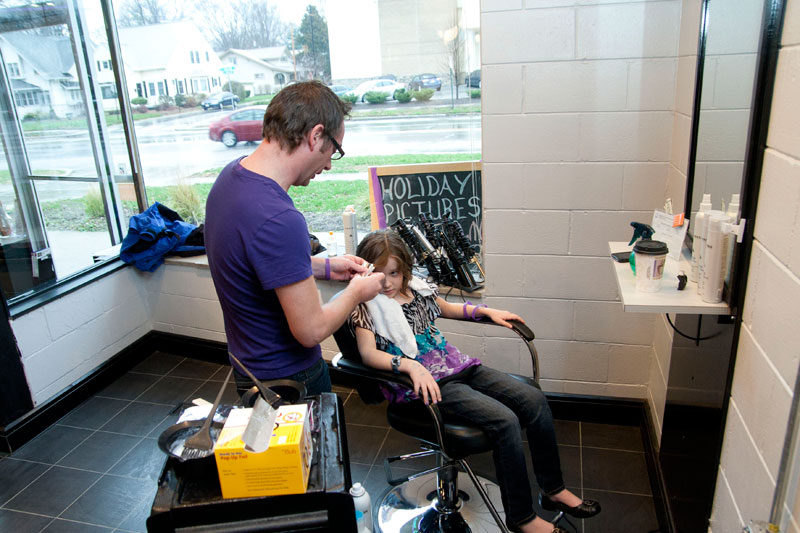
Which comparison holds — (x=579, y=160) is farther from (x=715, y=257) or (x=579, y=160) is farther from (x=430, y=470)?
(x=430, y=470)

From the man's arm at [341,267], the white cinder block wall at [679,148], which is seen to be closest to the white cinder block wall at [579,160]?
the white cinder block wall at [679,148]

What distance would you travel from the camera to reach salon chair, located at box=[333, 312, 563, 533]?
1.73m

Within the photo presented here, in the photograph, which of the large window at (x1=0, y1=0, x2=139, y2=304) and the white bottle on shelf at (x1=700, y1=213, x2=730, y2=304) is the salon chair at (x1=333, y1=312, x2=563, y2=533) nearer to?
the white bottle on shelf at (x1=700, y1=213, x2=730, y2=304)

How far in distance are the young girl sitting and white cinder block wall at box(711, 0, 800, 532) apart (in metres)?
0.59

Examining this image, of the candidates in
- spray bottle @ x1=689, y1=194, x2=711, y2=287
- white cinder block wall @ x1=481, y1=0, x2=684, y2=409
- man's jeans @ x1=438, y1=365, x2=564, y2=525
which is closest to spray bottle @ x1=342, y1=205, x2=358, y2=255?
white cinder block wall @ x1=481, y1=0, x2=684, y2=409

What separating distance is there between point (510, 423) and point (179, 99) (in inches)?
106

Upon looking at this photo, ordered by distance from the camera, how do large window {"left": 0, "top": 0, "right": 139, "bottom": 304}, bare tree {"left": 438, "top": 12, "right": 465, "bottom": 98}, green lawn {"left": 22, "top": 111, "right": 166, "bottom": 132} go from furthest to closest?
green lawn {"left": 22, "top": 111, "right": 166, "bottom": 132}
large window {"left": 0, "top": 0, "right": 139, "bottom": 304}
bare tree {"left": 438, "top": 12, "right": 465, "bottom": 98}

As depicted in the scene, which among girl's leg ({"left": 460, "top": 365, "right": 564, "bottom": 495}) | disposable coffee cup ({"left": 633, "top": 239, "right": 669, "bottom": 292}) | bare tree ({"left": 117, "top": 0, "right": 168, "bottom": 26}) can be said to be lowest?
girl's leg ({"left": 460, "top": 365, "right": 564, "bottom": 495})

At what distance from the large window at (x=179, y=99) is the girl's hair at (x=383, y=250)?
3.19 feet

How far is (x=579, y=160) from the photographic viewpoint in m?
2.31

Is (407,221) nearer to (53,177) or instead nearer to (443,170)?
(443,170)

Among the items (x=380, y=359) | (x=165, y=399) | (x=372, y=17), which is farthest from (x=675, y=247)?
(x=165, y=399)

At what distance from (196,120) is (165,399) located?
159 centimetres

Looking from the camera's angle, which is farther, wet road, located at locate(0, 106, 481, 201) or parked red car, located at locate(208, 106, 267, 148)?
parked red car, located at locate(208, 106, 267, 148)
